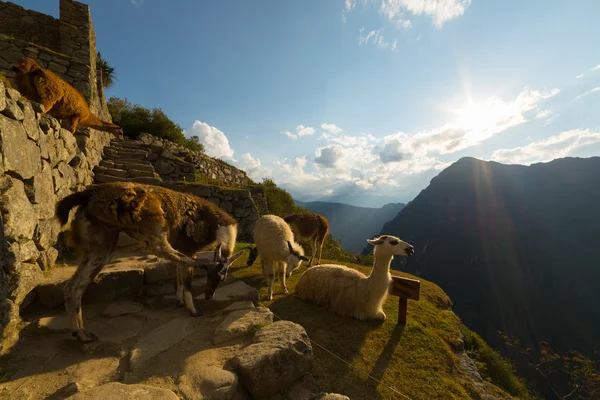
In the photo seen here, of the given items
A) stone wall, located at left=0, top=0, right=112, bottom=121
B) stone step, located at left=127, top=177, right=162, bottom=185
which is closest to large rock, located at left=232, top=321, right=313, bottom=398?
stone step, located at left=127, top=177, right=162, bottom=185

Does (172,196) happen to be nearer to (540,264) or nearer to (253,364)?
(253,364)

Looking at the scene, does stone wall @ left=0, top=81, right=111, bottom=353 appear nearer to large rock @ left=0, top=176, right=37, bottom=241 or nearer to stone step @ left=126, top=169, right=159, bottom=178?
large rock @ left=0, top=176, right=37, bottom=241

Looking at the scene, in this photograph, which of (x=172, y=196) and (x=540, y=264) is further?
(x=540, y=264)

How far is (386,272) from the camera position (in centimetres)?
509

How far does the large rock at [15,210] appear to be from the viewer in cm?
314

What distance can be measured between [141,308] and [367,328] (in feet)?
12.9

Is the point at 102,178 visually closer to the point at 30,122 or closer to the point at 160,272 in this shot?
the point at 30,122

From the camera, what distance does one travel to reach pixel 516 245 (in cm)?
8250

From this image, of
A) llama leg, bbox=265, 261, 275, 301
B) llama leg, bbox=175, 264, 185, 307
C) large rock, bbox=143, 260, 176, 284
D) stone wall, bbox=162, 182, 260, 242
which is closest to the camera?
llama leg, bbox=175, 264, 185, 307

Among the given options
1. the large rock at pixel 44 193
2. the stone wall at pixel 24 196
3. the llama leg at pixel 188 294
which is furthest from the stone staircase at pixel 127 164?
the llama leg at pixel 188 294

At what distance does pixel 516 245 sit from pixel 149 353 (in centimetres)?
10966

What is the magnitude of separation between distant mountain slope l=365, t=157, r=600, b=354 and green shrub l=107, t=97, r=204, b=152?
63.9 m

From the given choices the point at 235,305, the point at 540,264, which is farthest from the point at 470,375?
the point at 540,264

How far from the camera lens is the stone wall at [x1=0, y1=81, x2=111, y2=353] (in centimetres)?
300
